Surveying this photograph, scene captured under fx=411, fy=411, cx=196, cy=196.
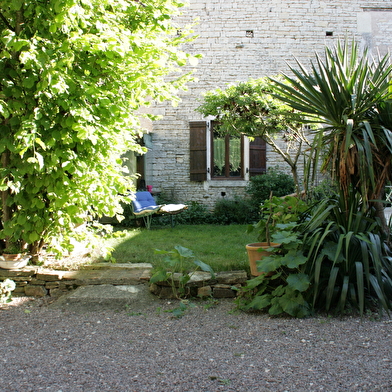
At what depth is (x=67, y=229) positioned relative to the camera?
389 centimetres

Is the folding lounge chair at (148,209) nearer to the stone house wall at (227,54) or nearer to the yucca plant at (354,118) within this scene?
the stone house wall at (227,54)

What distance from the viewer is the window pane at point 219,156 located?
30.8 ft

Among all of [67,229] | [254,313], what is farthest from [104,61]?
[254,313]

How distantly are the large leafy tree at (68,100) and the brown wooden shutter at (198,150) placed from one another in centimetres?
529

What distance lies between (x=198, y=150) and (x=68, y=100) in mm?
6097

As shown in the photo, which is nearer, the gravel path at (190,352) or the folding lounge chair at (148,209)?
the gravel path at (190,352)

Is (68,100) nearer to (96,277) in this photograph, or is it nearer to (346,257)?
(96,277)

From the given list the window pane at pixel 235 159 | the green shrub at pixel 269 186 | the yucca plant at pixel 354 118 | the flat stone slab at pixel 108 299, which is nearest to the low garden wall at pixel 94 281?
the flat stone slab at pixel 108 299

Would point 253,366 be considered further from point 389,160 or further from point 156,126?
point 156,126

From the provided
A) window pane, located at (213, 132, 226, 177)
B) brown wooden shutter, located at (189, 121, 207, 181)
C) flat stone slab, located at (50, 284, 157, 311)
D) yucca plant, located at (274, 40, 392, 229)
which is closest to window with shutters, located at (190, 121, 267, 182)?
brown wooden shutter, located at (189, 121, 207, 181)

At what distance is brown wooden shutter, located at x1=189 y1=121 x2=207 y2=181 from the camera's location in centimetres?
916

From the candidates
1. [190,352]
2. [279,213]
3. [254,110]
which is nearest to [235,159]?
[254,110]

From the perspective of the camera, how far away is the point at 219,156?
941 centimetres

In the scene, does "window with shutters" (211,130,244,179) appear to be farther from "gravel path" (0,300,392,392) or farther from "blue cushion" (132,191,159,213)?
"gravel path" (0,300,392,392)
